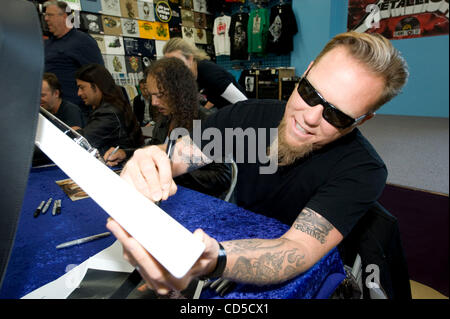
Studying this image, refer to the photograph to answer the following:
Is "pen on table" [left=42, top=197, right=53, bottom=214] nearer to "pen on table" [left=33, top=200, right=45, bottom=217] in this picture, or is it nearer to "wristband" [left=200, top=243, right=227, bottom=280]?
"pen on table" [left=33, top=200, right=45, bottom=217]

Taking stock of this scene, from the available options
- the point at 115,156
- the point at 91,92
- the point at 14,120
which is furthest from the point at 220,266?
the point at 91,92

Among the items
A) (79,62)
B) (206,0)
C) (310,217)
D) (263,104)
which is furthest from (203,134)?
(79,62)

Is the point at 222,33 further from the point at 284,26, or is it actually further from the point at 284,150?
the point at 284,150

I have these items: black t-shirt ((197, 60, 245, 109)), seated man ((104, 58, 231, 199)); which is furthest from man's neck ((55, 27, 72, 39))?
black t-shirt ((197, 60, 245, 109))

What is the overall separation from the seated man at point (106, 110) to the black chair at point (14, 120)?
117 centimetres

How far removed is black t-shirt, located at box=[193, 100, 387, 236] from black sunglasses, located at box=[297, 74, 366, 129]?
88mm

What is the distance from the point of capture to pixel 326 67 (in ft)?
1.98

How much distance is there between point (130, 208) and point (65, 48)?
1.86 metres

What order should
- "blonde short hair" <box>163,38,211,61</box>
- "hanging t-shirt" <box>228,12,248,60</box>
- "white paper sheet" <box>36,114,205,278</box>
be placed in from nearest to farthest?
"white paper sheet" <box>36,114,205,278</box> < "hanging t-shirt" <box>228,12,248,60</box> < "blonde short hair" <box>163,38,211,61</box>

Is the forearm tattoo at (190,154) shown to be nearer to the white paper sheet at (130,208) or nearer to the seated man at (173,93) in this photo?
the seated man at (173,93)

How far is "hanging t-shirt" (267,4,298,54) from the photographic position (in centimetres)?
80

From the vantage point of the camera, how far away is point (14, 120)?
248mm

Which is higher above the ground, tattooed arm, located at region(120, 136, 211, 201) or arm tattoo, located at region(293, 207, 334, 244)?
tattooed arm, located at region(120, 136, 211, 201)

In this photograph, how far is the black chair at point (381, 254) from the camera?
0.55m
